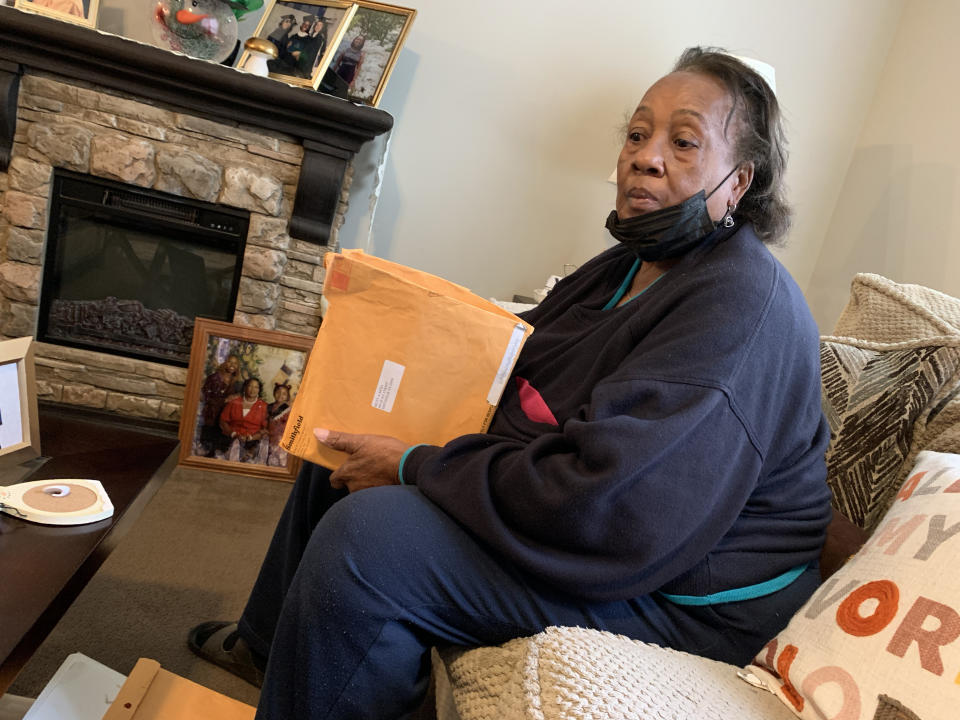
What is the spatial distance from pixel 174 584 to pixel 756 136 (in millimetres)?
1440

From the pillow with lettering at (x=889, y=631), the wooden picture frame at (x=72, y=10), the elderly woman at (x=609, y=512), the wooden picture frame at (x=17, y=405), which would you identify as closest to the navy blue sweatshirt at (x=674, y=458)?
the elderly woman at (x=609, y=512)

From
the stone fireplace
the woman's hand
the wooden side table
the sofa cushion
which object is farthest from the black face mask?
the stone fireplace

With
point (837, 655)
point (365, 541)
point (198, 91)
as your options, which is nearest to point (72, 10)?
point (198, 91)

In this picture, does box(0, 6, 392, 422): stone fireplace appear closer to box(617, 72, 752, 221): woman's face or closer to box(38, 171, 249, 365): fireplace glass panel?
box(38, 171, 249, 365): fireplace glass panel

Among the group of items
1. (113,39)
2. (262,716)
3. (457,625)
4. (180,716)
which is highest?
(113,39)

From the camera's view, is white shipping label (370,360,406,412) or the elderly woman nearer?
the elderly woman

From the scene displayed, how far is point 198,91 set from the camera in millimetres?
2258

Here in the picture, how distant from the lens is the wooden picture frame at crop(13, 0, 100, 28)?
7.38ft

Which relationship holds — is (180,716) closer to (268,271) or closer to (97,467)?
(97,467)

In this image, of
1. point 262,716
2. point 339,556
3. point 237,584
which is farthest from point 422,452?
point 237,584

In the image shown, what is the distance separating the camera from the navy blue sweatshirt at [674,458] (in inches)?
33.1

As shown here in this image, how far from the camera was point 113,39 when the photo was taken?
215 centimetres

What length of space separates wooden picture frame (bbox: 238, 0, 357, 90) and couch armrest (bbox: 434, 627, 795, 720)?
202 centimetres

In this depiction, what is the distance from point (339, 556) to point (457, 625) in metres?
0.17
